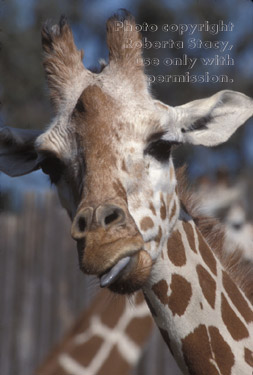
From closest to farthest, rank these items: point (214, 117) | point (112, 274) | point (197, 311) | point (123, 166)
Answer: point (112, 274) < point (123, 166) < point (197, 311) < point (214, 117)

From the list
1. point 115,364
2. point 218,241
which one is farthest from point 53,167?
point 115,364

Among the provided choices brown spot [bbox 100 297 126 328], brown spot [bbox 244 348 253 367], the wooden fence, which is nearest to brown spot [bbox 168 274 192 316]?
brown spot [bbox 244 348 253 367]

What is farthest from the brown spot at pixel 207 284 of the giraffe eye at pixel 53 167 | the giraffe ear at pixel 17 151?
the giraffe ear at pixel 17 151

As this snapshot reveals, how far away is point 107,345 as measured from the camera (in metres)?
7.22

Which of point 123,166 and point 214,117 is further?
point 214,117

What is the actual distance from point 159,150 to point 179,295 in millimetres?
806

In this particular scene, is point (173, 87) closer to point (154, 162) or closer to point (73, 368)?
point (73, 368)

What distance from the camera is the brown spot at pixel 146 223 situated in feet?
10.9

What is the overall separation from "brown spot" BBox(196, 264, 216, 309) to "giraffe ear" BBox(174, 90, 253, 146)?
743 millimetres

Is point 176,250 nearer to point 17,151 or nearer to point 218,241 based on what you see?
point 218,241

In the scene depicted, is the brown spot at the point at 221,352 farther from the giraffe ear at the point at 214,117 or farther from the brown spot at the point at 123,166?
the giraffe ear at the point at 214,117

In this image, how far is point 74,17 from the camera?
1631 cm

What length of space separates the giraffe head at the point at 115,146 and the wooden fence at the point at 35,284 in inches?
260

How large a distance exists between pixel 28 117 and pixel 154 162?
12704 mm
